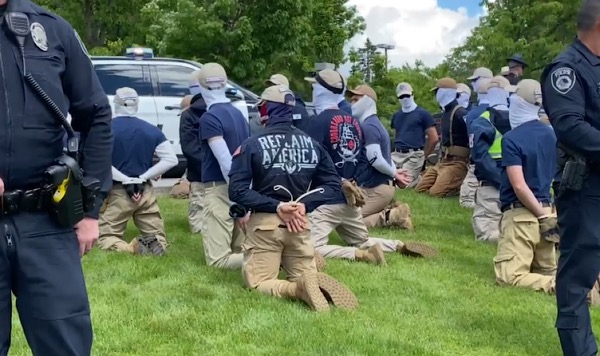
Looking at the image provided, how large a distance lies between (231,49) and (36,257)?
1609cm

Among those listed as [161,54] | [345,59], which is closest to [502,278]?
[161,54]

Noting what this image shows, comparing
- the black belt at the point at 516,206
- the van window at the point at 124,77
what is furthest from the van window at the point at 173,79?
the black belt at the point at 516,206

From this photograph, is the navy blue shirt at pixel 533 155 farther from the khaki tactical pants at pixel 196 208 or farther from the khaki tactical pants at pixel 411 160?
the khaki tactical pants at pixel 411 160

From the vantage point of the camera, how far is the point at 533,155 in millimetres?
6430

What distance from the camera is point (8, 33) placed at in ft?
9.11

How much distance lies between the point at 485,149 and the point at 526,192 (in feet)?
8.05

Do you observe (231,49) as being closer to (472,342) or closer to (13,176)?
(472,342)

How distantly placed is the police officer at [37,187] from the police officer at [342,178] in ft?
16.0

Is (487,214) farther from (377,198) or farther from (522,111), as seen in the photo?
(522,111)

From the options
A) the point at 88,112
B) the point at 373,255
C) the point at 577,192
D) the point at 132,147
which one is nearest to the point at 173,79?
the point at 132,147

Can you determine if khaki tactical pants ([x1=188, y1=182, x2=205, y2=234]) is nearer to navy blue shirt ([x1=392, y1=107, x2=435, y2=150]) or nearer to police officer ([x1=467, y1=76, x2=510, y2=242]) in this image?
police officer ([x1=467, y1=76, x2=510, y2=242])

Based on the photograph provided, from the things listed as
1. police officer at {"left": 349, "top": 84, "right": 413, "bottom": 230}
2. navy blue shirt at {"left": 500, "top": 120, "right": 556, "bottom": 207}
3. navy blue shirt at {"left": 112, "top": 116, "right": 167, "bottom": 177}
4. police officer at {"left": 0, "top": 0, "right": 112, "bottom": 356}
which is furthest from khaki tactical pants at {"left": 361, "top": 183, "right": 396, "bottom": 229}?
police officer at {"left": 0, "top": 0, "right": 112, "bottom": 356}

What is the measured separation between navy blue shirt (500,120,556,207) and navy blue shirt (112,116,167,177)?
11.4 ft

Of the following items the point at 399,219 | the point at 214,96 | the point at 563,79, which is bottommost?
the point at 399,219
